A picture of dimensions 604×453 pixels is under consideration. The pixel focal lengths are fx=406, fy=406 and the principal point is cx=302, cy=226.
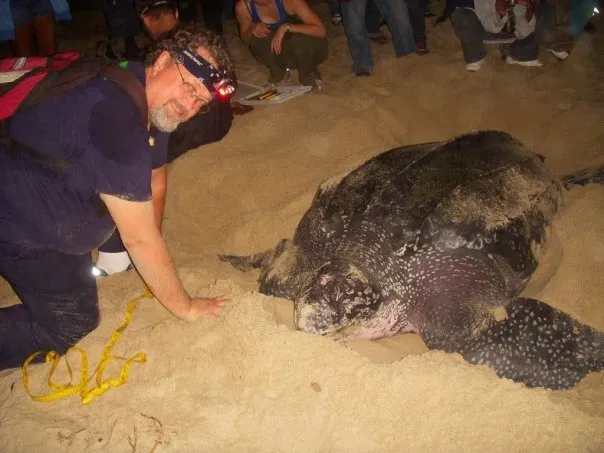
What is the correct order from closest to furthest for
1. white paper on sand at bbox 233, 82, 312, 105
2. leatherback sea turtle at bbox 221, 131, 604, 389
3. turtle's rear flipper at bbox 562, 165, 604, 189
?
leatherback sea turtle at bbox 221, 131, 604, 389
turtle's rear flipper at bbox 562, 165, 604, 189
white paper on sand at bbox 233, 82, 312, 105

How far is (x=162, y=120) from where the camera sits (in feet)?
4.60

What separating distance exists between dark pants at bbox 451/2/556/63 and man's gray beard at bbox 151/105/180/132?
3.37 meters

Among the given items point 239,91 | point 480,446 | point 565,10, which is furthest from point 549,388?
point 565,10

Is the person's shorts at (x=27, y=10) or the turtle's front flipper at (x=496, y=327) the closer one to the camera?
the turtle's front flipper at (x=496, y=327)

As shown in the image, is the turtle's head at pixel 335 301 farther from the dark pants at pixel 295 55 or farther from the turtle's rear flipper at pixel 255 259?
the dark pants at pixel 295 55

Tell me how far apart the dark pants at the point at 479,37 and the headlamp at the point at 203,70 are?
3.27 meters

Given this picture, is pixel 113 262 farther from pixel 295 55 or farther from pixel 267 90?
pixel 295 55

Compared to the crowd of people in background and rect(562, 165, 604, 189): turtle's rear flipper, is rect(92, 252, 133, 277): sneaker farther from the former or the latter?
rect(562, 165, 604, 189): turtle's rear flipper

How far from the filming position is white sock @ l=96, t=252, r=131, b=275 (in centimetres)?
210

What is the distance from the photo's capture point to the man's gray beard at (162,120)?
1.38 meters

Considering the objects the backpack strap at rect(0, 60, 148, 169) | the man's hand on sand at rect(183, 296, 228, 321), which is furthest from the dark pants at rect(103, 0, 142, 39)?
the man's hand on sand at rect(183, 296, 228, 321)

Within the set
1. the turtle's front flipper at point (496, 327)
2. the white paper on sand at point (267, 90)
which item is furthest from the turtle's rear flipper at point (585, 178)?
the white paper on sand at point (267, 90)

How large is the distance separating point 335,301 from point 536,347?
0.83 meters

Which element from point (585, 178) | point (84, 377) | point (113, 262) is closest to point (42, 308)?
point (84, 377)
